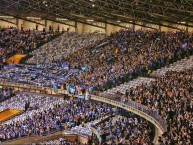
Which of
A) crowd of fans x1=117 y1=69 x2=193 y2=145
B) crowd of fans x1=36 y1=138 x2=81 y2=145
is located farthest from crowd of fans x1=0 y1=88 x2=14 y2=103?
crowd of fans x1=117 y1=69 x2=193 y2=145

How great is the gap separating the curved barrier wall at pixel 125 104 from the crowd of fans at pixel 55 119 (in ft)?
3.98

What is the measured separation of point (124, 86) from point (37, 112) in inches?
342

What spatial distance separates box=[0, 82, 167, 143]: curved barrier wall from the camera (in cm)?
2444

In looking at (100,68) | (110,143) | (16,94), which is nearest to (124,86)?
(100,68)

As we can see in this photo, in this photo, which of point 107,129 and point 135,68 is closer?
point 107,129

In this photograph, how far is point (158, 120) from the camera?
24.3 m

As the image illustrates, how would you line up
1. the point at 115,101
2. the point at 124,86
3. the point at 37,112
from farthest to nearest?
1. the point at 37,112
2. the point at 124,86
3. the point at 115,101

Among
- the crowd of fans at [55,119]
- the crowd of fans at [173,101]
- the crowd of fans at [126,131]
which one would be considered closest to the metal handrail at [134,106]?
the crowd of fans at [173,101]

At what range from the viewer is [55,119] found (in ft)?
119

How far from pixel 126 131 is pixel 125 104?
4591 millimetres

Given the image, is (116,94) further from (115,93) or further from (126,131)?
(126,131)

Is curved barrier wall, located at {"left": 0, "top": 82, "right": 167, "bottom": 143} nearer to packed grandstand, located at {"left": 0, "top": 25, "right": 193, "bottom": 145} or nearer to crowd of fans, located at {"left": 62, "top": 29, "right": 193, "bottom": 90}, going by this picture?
packed grandstand, located at {"left": 0, "top": 25, "right": 193, "bottom": 145}

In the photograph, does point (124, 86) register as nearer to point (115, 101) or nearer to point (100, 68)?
point (115, 101)

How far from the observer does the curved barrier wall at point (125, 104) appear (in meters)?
24.4
